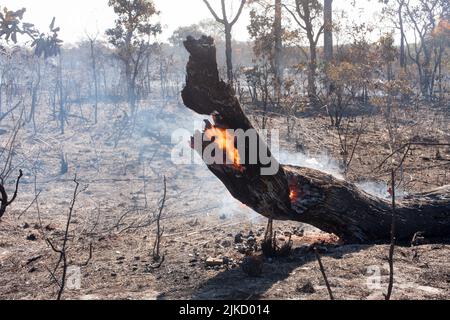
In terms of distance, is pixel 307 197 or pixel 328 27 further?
pixel 328 27

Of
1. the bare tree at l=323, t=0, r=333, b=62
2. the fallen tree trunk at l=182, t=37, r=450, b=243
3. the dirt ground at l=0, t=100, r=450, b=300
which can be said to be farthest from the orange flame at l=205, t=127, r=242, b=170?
the bare tree at l=323, t=0, r=333, b=62

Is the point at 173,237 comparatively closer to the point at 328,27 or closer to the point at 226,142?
the point at 226,142

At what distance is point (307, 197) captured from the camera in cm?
424

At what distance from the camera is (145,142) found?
11992mm

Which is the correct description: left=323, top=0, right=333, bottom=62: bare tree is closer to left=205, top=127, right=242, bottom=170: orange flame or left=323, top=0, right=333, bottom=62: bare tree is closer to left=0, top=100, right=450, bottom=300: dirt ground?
left=0, top=100, right=450, bottom=300: dirt ground

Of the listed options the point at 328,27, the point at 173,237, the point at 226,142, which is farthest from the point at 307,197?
the point at 328,27

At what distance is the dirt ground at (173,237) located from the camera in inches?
132

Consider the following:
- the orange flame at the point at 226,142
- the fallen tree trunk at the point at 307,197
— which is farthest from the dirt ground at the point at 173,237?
the orange flame at the point at 226,142

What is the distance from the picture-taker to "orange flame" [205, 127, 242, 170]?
3.86m

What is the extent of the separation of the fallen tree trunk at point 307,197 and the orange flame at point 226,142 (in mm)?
36

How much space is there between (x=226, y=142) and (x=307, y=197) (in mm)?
992
